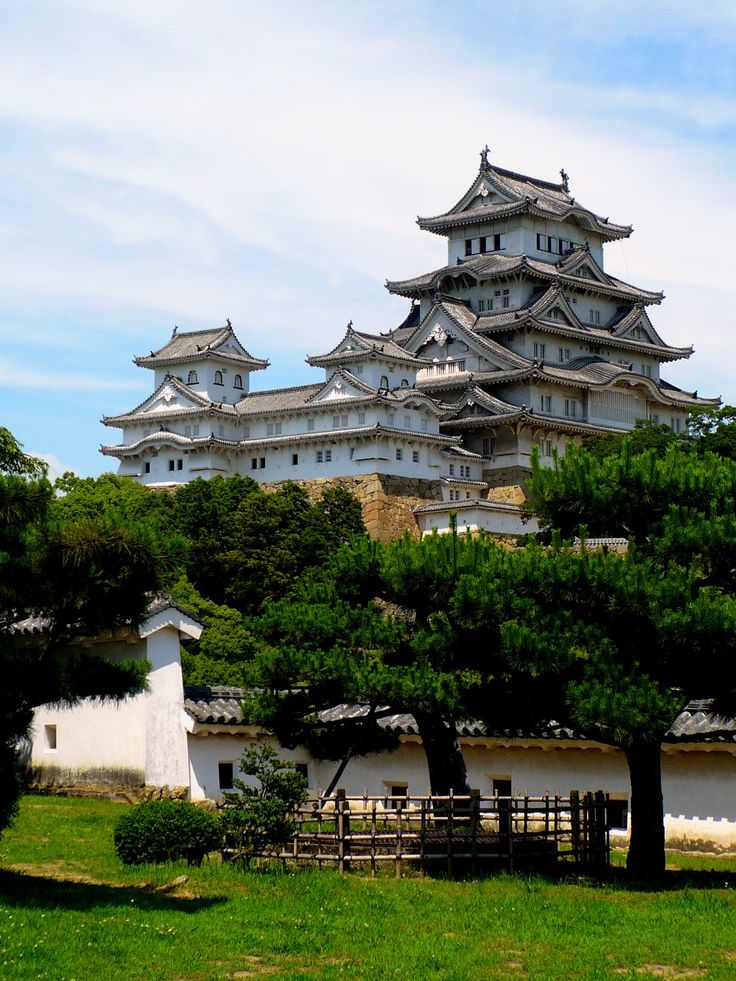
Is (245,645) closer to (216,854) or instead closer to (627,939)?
(216,854)

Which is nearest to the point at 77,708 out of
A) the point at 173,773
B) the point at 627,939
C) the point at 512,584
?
the point at 173,773

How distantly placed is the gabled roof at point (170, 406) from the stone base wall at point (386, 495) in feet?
17.7

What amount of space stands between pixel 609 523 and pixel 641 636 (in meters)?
1.89

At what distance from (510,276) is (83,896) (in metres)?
59.3

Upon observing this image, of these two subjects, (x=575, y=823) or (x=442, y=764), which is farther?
(x=442, y=764)

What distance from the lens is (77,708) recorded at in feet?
83.1

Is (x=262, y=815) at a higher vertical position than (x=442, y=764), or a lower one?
lower

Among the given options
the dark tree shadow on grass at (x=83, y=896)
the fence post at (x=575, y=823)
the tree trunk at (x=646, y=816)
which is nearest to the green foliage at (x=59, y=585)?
the dark tree shadow on grass at (x=83, y=896)

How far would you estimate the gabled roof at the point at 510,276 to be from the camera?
73.2m

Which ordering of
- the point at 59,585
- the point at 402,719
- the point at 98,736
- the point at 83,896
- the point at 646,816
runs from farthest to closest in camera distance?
the point at 402,719
the point at 98,736
the point at 646,816
the point at 59,585
the point at 83,896

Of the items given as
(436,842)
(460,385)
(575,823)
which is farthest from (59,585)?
(460,385)

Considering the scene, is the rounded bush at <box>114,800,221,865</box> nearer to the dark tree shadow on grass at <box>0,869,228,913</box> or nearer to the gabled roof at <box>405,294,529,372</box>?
the dark tree shadow on grass at <box>0,869,228,913</box>

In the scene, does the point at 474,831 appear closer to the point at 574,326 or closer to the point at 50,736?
the point at 50,736

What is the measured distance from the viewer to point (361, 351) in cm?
6706
